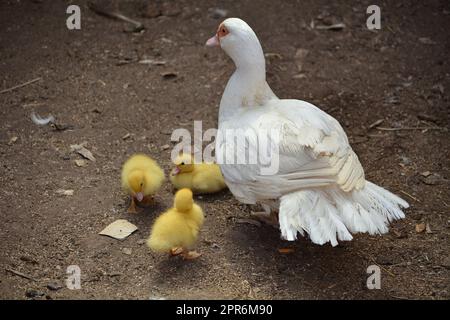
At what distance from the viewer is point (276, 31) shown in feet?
20.9

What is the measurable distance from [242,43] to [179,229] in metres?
1.30

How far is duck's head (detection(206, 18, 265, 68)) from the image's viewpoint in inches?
173

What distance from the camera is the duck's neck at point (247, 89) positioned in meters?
4.45

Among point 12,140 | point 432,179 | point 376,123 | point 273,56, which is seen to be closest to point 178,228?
point 12,140

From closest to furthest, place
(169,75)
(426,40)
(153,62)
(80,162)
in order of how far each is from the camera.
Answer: (80,162) → (169,75) → (153,62) → (426,40)

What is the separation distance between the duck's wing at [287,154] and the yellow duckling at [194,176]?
16.9 inches

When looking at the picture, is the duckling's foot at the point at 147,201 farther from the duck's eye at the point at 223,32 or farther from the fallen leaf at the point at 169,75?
the fallen leaf at the point at 169,75

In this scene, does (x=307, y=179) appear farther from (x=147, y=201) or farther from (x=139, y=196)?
(x=147, y=201)

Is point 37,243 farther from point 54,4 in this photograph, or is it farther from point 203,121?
point 54,4

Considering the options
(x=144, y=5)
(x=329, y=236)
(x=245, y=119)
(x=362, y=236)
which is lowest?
(x=362, y=236)

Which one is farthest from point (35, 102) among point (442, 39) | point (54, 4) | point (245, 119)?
point (442, 39)

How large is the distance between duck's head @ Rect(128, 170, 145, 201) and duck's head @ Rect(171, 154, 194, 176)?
292mm

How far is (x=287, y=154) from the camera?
3926 millimetres

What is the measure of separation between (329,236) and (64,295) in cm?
151
